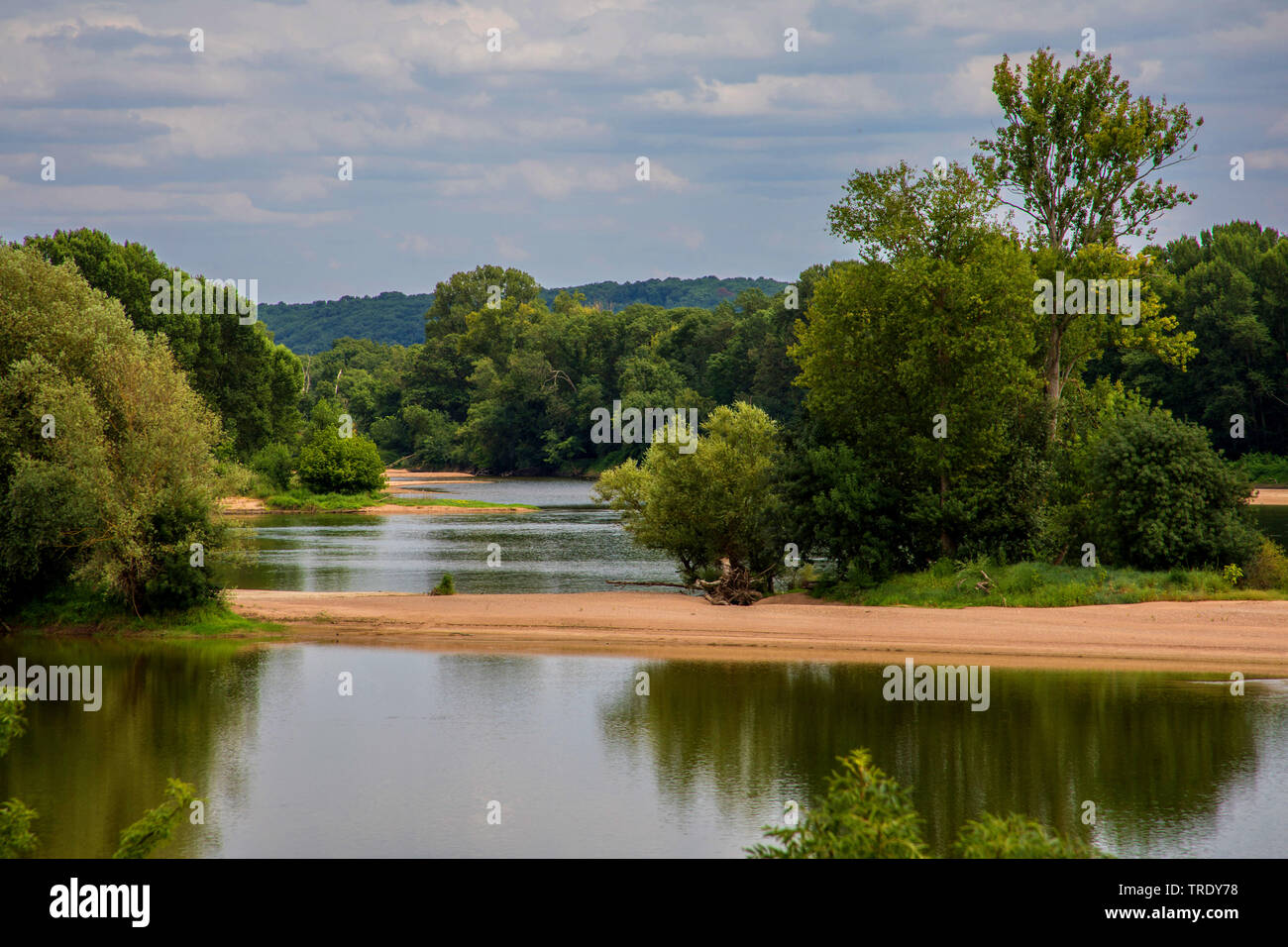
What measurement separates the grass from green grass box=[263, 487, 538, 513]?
162ft

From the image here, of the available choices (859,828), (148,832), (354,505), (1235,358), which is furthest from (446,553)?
(1235,358)

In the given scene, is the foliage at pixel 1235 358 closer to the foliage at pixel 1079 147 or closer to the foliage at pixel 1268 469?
the foliage at pixel 1268 469

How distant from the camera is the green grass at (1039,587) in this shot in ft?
102

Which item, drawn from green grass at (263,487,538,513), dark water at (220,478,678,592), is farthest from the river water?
green grass at (263,487,538,513)

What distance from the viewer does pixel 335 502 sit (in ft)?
274

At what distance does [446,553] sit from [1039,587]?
29608mm

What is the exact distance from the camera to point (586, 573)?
4566 cm
